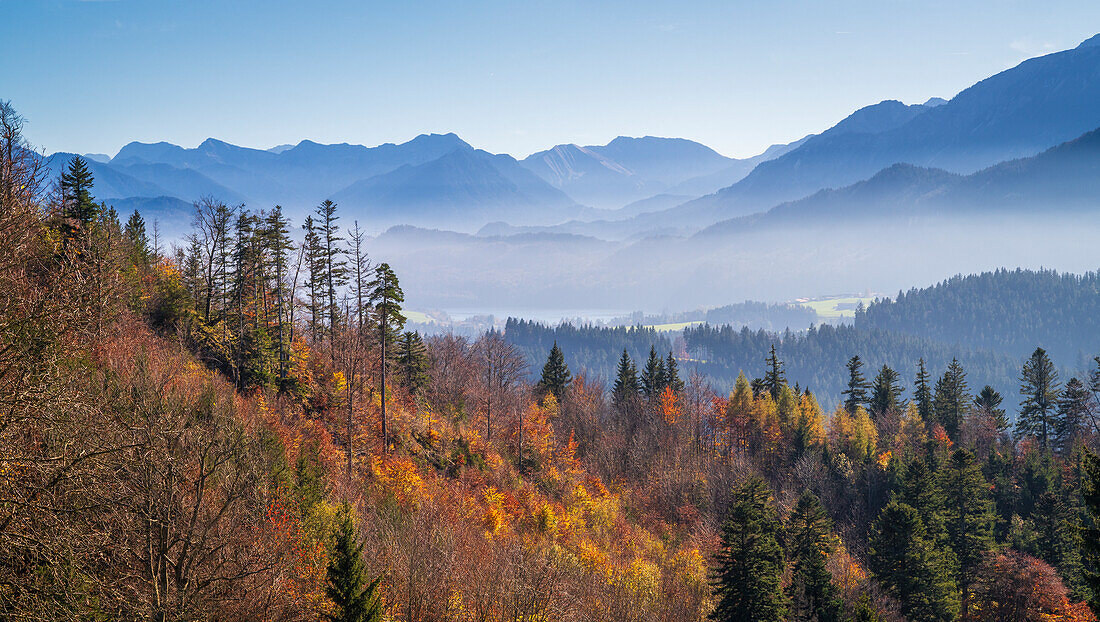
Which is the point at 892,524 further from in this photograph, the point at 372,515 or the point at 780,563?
the point at 372,515

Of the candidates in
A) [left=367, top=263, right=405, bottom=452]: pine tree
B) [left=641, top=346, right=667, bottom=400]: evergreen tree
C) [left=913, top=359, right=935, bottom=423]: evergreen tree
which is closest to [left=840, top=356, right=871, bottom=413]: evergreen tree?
[left=913, top=359, right=935, bottom=423]: evergreen tree

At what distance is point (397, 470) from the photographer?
38.8m

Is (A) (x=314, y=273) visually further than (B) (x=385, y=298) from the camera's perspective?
Yes

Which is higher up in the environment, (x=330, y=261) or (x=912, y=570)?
(x=330, y=261)

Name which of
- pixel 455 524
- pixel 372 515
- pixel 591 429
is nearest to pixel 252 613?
pixel 372 515

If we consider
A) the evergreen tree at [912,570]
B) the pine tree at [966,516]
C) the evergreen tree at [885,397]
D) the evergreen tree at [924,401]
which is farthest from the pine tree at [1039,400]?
the evergreen tree at [912,570]

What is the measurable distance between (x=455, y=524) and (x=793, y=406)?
188 ft

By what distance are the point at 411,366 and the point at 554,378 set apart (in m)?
26.9

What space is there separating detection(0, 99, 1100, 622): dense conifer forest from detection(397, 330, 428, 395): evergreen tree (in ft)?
1.25

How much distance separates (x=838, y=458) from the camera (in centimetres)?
7031

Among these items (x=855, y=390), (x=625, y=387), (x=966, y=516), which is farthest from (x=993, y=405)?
(x=625, y=387)

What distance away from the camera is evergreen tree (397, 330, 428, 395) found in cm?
5516

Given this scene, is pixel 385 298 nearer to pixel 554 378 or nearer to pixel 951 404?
pixel 554 378

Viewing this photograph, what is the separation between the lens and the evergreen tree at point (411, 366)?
55.2 m
